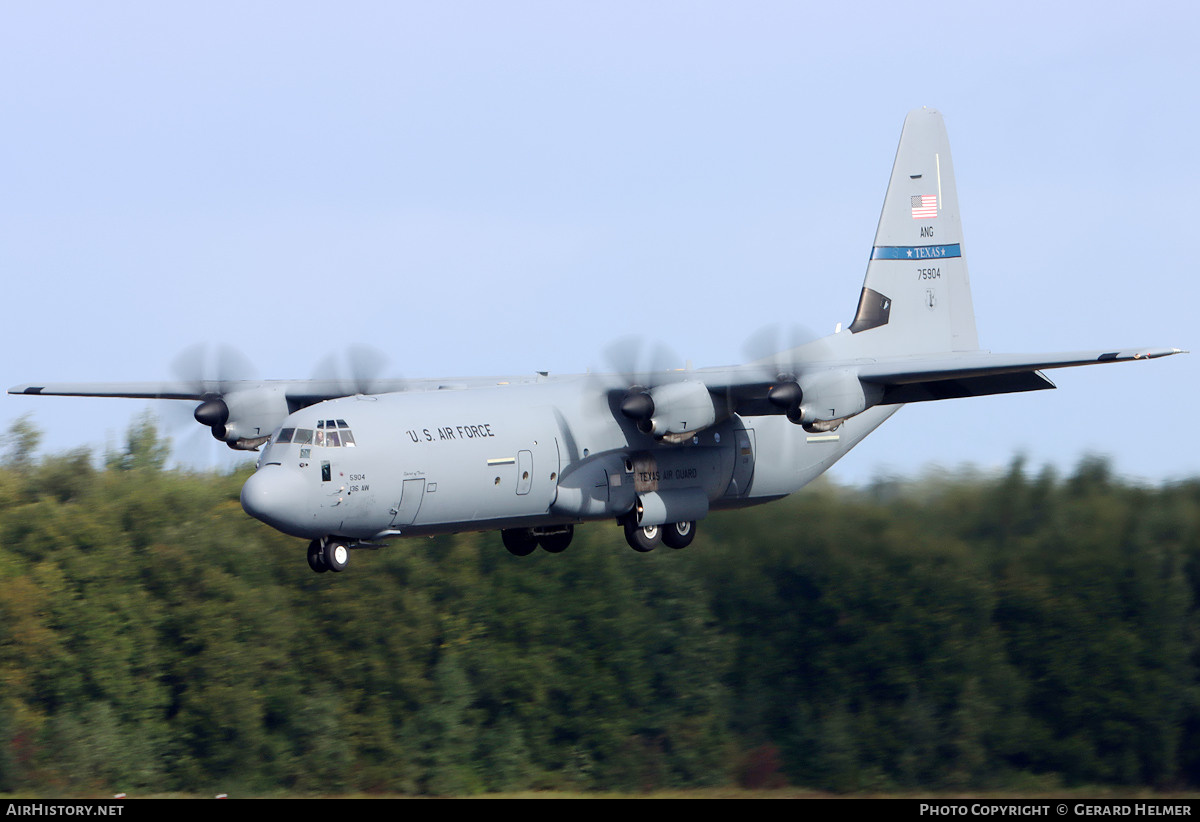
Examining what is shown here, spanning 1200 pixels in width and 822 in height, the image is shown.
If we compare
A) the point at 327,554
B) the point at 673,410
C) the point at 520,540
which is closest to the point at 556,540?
the point at 520,540

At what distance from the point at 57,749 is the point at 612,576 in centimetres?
1699

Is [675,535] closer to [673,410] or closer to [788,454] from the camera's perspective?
[673,410]

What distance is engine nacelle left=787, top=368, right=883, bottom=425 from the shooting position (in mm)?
20859

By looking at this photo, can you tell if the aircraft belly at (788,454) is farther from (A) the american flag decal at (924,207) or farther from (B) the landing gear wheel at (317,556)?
(B) the landing gear wheel at (317,556)

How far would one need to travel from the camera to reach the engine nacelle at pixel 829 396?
68.4ft

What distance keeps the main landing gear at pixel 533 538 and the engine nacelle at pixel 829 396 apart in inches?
190

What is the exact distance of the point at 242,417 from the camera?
73.8ft

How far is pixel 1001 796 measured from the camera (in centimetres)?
3700

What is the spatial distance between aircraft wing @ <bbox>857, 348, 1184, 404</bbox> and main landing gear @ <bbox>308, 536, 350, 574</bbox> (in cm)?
834

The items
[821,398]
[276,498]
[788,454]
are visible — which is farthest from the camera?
[788,454]

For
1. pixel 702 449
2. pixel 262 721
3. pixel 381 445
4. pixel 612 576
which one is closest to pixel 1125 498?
pixel 702 449

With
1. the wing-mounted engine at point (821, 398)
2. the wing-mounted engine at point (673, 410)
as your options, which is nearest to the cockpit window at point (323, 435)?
the wing-mounted engine at point (673, 410)

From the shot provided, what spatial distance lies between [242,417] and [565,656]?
75.6 feet

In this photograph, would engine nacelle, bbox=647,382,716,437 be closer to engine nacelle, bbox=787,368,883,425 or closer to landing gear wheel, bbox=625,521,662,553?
engine nacelle, bbox=787,368,883,425
